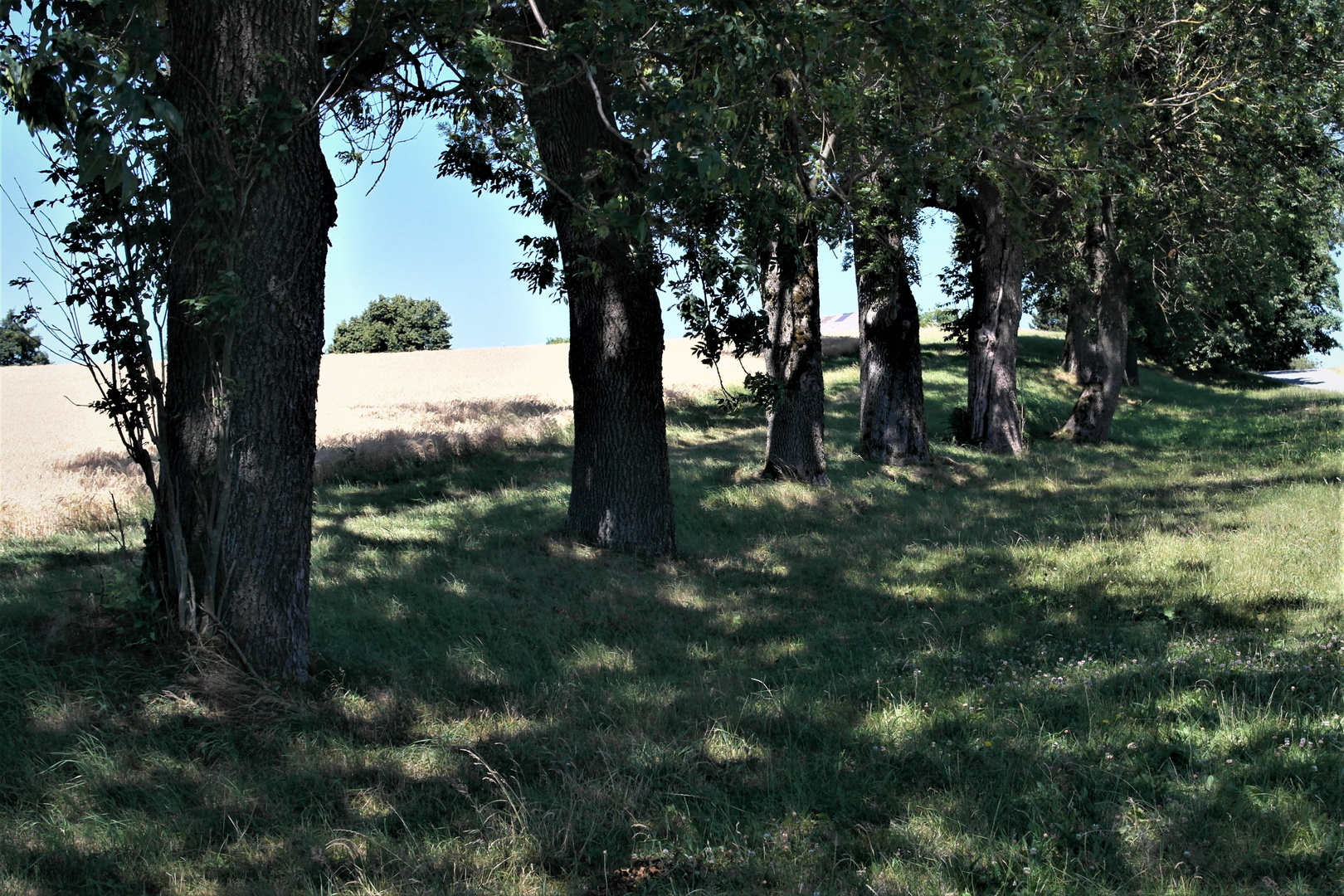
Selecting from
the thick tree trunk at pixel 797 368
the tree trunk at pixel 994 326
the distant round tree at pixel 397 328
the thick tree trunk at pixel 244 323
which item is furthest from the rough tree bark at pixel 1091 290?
the distant round tree at pixel 397 328

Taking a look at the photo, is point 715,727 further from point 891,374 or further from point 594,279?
point 891,374

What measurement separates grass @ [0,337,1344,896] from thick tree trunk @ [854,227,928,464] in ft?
22.5

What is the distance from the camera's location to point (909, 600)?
Result: 9883 millimetres

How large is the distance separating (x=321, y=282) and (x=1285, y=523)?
11.8 meters

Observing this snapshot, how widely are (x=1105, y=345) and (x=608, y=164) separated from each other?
17689mm

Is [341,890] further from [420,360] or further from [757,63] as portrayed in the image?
[420,360]

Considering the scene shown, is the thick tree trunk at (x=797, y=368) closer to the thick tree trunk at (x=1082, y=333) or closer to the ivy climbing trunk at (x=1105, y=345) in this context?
the ivy climbing trunk at (x=1105, y=345)

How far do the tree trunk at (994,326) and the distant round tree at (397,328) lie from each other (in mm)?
46219

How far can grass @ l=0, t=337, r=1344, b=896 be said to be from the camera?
181 inches

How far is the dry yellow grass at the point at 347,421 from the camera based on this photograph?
14.5 meters

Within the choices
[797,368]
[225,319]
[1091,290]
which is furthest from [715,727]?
[1091,290]

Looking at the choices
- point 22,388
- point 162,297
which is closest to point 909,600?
point 162,297

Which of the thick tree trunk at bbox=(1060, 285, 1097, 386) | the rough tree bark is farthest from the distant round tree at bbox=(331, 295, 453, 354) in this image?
the rough tree bark

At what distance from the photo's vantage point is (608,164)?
9.53 meters
